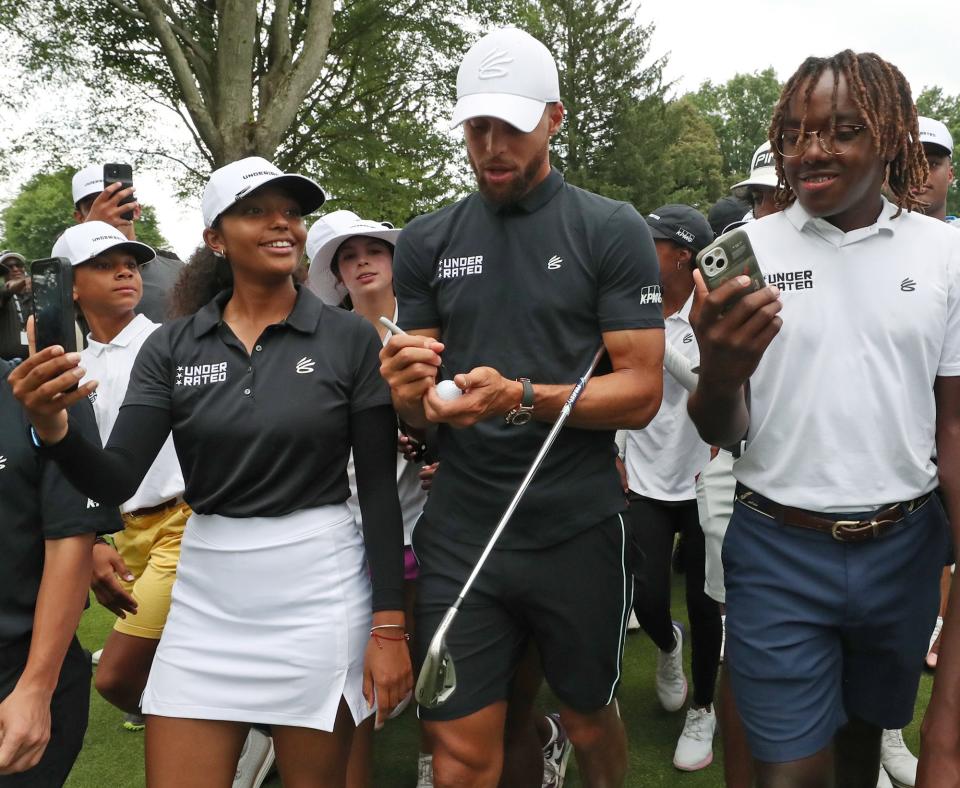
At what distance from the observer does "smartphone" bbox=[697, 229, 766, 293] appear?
2057mm

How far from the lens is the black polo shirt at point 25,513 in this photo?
2.29 meters

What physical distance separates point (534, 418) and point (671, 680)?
253 cm

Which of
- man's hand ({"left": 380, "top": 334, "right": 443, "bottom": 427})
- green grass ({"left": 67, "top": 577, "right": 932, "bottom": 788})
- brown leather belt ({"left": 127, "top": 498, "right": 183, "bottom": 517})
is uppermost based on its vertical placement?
man's hand ({"left": 380, "top": 334, "right": 443, "bottom": 427})

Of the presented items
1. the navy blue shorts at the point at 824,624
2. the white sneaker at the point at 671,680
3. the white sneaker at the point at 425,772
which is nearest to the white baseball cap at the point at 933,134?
the navy blue shorts at the point at 824,624

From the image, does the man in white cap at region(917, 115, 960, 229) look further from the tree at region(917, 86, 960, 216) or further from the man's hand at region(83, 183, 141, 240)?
the tree at region(917, 86, 960, 216)

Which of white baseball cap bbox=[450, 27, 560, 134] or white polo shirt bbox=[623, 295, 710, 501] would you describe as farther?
white polo shirt bbox=[623, 295, 710, 501]

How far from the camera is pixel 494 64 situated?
8.90 feet

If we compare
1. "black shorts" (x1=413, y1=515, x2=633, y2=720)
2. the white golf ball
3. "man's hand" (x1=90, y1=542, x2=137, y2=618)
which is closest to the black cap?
"black shorts" (x1=413, y1=515, x2=633, y2=720)

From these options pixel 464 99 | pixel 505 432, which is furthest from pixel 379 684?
pixel 464 99

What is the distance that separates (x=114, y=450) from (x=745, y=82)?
232 feet

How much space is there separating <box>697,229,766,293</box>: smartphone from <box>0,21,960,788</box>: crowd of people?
1.5 inches

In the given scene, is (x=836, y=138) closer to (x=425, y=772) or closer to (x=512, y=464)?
(x=512, y=464)

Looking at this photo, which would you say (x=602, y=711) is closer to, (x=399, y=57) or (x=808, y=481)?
(x=808, y=481)

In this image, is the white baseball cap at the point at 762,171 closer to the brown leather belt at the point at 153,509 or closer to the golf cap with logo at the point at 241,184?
the golf cap with logo at the point at 241,184
